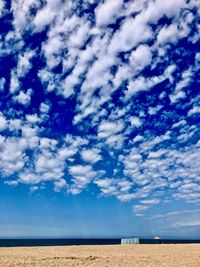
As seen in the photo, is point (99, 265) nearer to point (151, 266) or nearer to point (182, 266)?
point (151, 266)

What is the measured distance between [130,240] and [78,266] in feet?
167

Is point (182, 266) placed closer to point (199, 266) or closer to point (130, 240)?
point (199, 266)

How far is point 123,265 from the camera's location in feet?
71.5

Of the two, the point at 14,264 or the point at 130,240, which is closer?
the point at 14,264

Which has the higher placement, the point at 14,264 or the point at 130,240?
the point at 130,240

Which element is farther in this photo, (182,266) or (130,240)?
(130,240)

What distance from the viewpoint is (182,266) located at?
70.4 ft

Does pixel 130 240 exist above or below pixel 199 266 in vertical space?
above

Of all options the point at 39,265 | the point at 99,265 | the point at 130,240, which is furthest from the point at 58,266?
the point at 130,240

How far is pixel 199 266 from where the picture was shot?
70.7ft

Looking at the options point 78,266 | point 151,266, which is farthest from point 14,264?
point 151,266

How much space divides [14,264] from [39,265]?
160cm

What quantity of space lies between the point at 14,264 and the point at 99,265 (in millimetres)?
5379

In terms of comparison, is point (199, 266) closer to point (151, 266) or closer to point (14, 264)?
point (151, 266)
